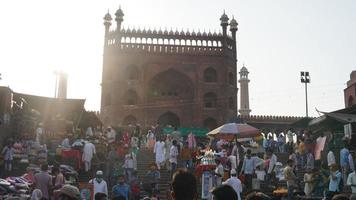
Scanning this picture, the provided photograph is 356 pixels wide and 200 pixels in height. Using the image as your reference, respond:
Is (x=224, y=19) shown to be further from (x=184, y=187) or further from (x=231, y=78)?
(x=184, y=187)

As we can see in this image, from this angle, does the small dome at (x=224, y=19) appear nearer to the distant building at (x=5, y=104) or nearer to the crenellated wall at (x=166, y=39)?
the crenellated wall at (x=166, y=39)

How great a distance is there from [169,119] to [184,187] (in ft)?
116

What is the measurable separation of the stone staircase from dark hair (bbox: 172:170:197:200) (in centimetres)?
1090

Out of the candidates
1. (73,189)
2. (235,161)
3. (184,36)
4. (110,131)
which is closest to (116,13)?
(184,36)

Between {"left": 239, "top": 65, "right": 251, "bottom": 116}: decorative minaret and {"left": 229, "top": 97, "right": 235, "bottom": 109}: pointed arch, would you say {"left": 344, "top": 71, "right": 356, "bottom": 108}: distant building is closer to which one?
{"left": 229, "top": 97, "right": 235, "bottom": 109}: pointed arch

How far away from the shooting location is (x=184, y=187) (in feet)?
11.7

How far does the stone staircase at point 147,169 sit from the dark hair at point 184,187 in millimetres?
10901

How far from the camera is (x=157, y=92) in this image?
40.0 m

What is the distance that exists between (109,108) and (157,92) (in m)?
4.17

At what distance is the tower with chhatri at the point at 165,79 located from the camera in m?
38.5

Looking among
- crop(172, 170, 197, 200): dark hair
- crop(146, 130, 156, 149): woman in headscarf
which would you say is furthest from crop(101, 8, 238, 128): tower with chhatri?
crop(172, 170, 197, 200): dark hair

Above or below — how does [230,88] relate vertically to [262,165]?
above

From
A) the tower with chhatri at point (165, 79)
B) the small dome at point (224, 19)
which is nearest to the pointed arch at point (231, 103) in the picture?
the tower with chhatri at point (165, 79)

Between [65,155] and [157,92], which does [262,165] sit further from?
[157,92]
